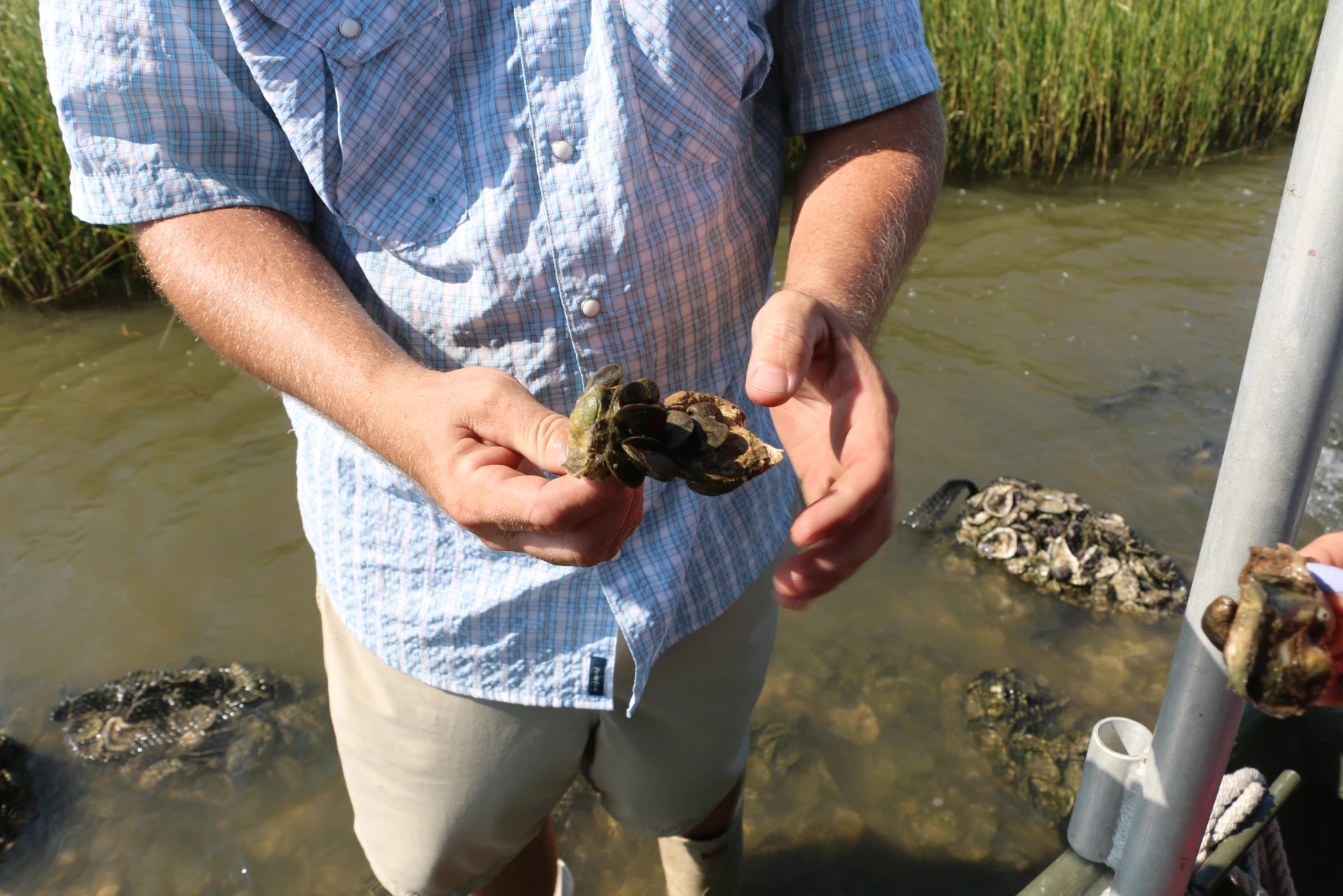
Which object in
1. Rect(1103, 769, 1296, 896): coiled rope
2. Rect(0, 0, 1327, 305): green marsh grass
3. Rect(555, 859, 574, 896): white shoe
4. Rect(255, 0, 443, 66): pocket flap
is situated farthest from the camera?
Rect(0, 0, 1327, 305): green marsh grass

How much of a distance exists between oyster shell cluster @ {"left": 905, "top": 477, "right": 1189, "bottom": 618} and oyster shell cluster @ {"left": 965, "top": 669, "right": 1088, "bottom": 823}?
23.7 inches

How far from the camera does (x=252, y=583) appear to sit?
4.27m

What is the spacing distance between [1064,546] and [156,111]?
3815 mm

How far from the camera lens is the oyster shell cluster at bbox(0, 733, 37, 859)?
3.13m

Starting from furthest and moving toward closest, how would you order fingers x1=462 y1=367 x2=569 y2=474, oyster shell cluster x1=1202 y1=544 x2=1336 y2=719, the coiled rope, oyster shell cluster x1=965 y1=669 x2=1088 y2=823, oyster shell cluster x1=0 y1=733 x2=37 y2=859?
oyster shell cluster x1=965 y1=669 x2=1088 y2=823, oyster shell cluster x1=0 y1=733 x2=37 y2=859, the coiled rope, fingers x1=462 y1=367 x2=569 y2=474, oyster shell cluster x1=1202 y1=544 x2=1336 y2=719

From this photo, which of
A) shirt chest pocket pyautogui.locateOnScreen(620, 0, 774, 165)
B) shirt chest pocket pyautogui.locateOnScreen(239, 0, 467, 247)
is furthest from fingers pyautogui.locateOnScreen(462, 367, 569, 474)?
shirt chest pocket pyautogui.locateOnScreen(620, 0, 774, 165)

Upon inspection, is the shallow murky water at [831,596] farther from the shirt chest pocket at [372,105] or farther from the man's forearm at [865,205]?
the shirt chest pocket at [372,105]

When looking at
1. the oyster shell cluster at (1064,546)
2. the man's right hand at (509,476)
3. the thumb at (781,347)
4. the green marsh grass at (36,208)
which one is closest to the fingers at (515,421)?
the man's right hand at (509,476)

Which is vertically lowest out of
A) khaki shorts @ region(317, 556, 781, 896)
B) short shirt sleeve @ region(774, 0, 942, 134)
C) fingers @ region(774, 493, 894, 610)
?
khaki shorts @ region(317, 556, 781, 896)

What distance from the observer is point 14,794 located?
324 centimetres

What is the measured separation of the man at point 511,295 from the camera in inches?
52.6

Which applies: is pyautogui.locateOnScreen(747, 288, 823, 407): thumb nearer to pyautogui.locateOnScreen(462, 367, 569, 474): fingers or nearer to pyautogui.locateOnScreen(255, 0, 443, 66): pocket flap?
pyautogui.locateOnScreen(462, 367, 569, 474): fingers

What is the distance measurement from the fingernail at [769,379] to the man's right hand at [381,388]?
216mm

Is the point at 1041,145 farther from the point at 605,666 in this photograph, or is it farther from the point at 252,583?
the point at 605,666
